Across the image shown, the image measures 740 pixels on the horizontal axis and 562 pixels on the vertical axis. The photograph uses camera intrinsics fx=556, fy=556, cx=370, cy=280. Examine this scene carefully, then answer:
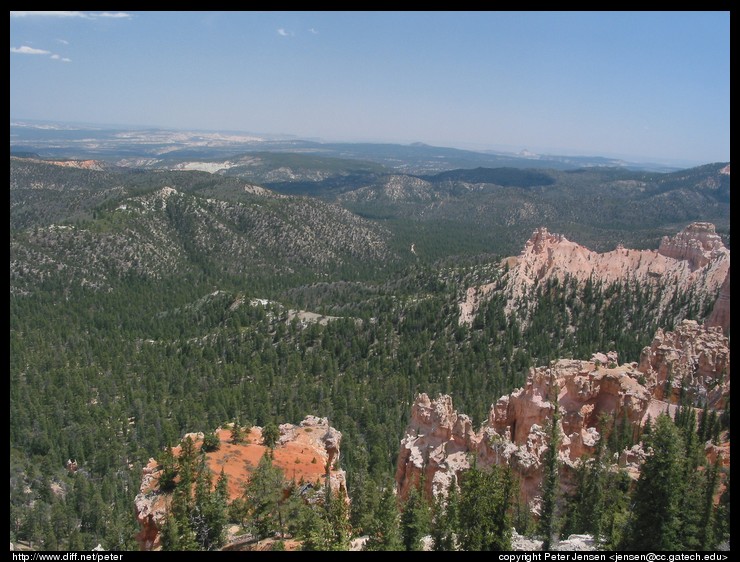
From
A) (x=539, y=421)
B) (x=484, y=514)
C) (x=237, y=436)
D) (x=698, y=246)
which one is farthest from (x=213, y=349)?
(x=698, y=246)

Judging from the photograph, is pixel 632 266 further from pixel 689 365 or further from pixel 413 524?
pixel 413 524

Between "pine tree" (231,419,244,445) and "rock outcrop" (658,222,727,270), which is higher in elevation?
"rock outcrop" (658,222,727,270)

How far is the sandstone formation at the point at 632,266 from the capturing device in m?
93.7

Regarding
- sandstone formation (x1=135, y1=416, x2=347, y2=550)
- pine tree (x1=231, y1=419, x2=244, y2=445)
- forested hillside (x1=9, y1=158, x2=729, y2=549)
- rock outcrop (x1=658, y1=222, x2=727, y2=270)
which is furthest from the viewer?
rock outcrop (x1=658, y1=222, x2=727, y2=270)

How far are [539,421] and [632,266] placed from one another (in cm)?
7566

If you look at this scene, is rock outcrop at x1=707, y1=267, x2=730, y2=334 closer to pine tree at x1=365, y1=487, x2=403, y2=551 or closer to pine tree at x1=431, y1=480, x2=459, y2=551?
pine tree at x1=431, y1=480, x2=459, y2=551

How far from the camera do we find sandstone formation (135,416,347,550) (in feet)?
94.6

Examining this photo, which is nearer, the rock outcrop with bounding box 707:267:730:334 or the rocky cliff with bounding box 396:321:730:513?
the rocky cliff with bounding box 396:321:730:513

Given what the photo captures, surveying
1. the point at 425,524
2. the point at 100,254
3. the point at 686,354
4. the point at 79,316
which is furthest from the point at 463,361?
the point at 100,254

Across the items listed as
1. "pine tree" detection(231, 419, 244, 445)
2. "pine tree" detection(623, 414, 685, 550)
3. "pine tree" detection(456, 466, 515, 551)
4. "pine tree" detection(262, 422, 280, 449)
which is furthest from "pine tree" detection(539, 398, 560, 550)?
"pine tree" detection(231, 419, 244, 445)

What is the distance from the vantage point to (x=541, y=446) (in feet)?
113

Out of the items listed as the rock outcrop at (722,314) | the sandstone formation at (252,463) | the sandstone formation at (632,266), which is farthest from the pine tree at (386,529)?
the sandstone formation at (632,266)

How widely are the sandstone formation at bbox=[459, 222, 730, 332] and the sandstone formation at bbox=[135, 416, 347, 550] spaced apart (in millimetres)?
62191

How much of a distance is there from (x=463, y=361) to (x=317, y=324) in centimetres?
2949
